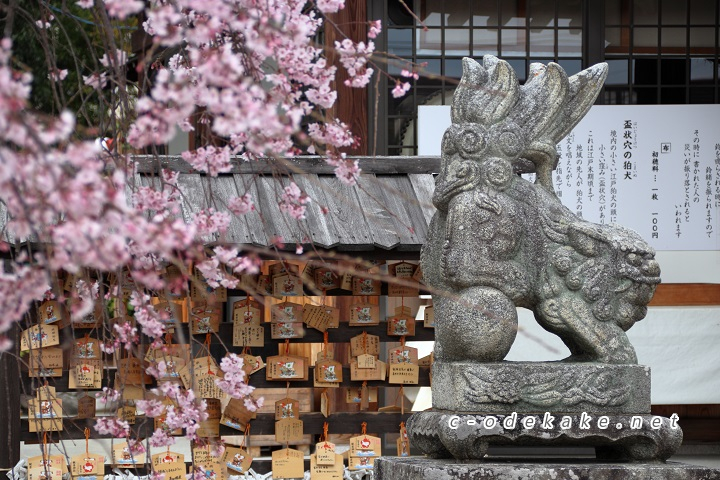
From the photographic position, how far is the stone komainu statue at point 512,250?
17.3 feet

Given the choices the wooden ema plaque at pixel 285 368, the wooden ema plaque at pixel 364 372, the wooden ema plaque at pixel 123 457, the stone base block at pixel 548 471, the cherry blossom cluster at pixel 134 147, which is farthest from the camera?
the wooden ema plaque at pixel 364 372

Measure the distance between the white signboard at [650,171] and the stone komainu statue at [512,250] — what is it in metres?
3.72

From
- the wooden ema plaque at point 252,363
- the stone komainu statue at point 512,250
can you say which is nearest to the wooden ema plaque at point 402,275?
the wooden ema plaque at point 252,363

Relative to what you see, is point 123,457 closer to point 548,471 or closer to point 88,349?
point 88,349

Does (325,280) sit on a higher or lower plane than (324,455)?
higher

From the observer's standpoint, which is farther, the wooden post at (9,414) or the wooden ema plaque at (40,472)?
the wooden post at (9,414)

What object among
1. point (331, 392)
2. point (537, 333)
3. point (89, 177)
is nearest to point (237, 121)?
point (89, 177)

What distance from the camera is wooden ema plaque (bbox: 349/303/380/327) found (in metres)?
7.67

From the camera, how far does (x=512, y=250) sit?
17.5ft

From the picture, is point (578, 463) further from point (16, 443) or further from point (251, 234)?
point (16, 443)

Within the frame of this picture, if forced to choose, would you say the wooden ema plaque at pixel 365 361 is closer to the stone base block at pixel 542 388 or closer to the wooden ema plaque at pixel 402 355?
the wooden ema plaque at pixel 402 355

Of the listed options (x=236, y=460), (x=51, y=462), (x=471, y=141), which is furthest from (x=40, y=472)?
(x=471, y=141)

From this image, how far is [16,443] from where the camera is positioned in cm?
720

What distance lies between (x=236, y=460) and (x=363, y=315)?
1308 mm
